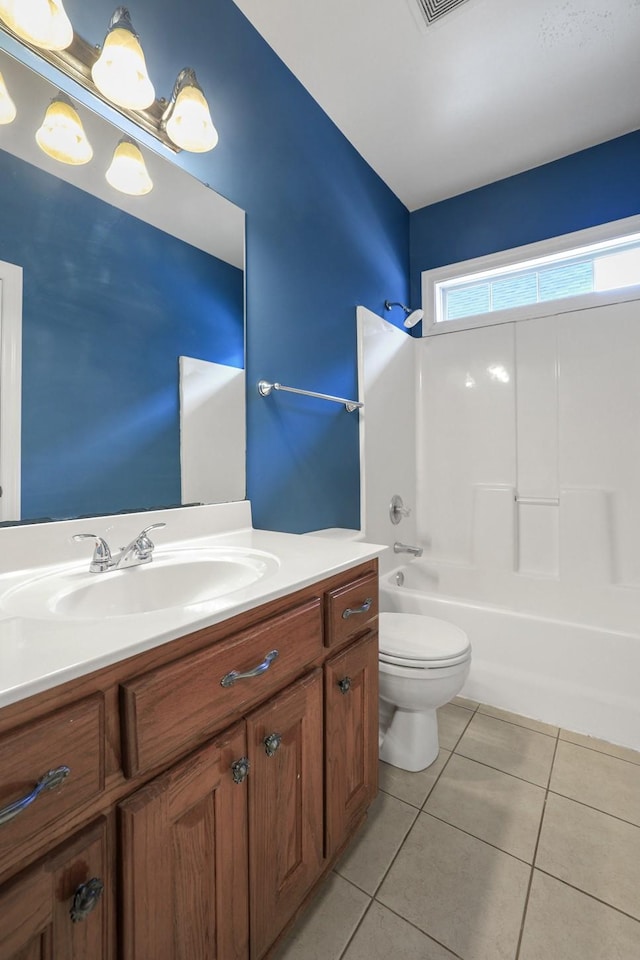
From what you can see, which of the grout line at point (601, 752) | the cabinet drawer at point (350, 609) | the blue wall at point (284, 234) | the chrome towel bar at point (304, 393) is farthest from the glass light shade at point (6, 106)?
the grout line at point (601, 752)

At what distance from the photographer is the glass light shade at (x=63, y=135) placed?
3.19ft

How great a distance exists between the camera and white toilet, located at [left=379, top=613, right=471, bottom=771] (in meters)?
1.39

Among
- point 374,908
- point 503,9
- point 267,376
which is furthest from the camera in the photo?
point 267,376

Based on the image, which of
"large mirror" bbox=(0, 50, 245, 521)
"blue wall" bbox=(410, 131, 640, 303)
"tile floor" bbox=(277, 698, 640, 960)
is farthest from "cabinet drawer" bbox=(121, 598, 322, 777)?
"blue wall" bbox=(410, 131, 640, 303)

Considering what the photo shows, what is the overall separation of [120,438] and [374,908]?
135 cm

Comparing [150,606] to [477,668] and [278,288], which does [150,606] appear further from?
[477,668]

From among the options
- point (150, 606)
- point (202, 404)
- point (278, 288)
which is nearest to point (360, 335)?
point (278, 288)

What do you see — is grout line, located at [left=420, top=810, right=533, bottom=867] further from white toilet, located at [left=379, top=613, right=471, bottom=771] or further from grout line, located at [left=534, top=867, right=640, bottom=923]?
white toilet, located at [left=379, top=613, right=471, bottom=771]

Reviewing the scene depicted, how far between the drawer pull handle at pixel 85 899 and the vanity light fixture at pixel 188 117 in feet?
5.26

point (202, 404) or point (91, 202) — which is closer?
point (91, 202)

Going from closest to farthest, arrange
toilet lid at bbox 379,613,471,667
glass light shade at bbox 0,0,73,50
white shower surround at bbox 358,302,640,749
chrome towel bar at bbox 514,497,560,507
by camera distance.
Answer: glass light shade at bbox 0,0,73,50 → toilet lid at bbox 379,613,471,667 → white shower surround at bbox 358,302,640,749 → chrome towel bar at bbox 514,497,560,507

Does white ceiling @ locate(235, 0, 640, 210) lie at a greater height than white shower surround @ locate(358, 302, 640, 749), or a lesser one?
greater

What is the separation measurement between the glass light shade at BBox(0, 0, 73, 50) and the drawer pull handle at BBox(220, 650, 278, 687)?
1.38m

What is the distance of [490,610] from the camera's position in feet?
6.19
